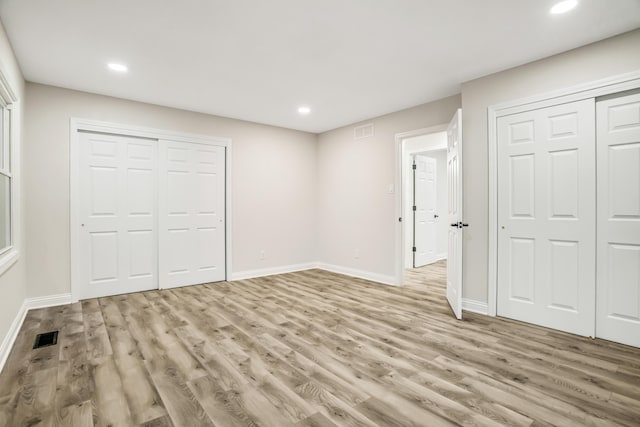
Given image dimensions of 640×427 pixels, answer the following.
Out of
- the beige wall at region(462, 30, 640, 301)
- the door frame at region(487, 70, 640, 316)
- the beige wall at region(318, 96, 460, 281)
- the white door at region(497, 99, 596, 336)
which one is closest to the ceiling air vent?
the beige wall at region(318, 96, 460, 281)

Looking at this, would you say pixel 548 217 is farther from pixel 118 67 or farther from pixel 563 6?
pixel 118 67

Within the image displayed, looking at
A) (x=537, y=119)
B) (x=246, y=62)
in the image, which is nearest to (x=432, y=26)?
(x=537, y=119)

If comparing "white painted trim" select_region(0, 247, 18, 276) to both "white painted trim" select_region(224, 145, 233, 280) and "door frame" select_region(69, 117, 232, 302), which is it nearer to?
"door frame" select_region(69, 117, 232, 302)

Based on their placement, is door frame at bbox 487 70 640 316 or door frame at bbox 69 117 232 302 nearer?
door frame at bbox 487 70 640 316

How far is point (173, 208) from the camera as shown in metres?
4.60

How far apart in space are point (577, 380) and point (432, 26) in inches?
109

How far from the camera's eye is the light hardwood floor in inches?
69.9

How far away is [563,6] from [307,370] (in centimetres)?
318

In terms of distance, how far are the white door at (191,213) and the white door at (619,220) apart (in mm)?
4599

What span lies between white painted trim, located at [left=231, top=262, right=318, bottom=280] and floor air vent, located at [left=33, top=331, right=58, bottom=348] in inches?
96.2

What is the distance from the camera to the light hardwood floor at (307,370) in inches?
69.9

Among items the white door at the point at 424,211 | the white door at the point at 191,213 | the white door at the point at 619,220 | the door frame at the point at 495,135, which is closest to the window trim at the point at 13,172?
the white door at the point at 191,213

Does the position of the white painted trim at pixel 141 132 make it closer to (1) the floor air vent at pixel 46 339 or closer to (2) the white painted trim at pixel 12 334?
(2) the white painted trim at pixel 12 334

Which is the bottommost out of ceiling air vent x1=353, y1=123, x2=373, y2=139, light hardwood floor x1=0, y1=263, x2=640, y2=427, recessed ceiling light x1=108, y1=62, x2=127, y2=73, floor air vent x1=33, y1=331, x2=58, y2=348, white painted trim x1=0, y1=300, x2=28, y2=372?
light hardwood floor x1=0, y1=263, x2=640, y2=427
